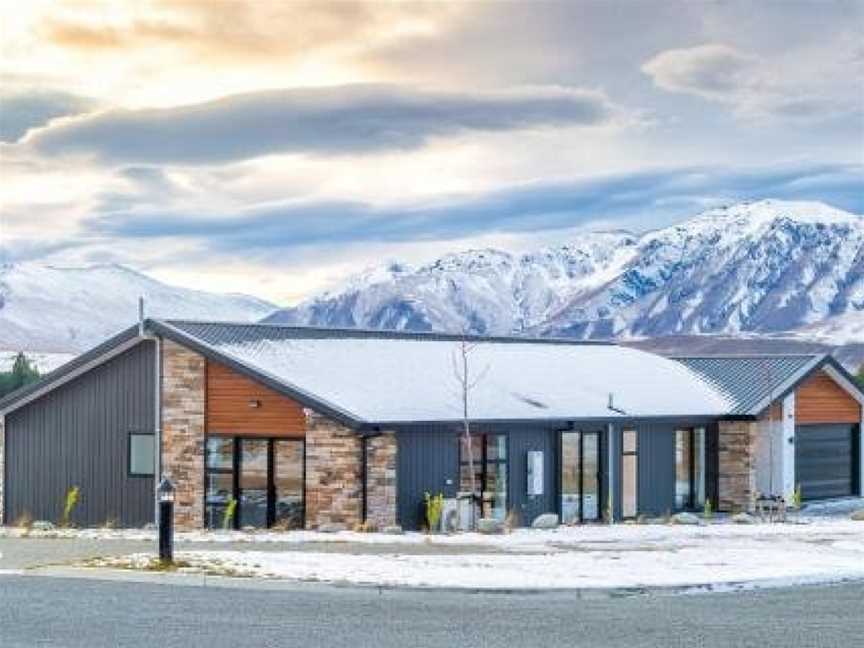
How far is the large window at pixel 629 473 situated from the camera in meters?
41.0

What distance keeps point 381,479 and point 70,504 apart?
848 centimetres

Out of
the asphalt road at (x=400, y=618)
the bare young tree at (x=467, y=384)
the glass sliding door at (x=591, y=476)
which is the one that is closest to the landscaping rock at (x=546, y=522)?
the bare young tree at (x=467, y=384)

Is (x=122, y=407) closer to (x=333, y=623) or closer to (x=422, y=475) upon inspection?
(x=422, y=475)

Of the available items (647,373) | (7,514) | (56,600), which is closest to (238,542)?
(56,600)

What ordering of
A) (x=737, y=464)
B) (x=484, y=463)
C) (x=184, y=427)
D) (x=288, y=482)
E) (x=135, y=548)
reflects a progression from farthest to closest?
(x=737, y=464) < (x=184, y=427) < (x=484, y=463) < (x=288, y=482) < (x=135, y=548)

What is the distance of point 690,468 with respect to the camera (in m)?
43.8

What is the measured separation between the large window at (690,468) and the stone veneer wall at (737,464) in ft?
1.89

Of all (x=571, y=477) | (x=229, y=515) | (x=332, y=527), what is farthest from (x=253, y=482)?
(x=571, y=477)

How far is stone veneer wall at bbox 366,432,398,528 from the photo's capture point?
3400cm

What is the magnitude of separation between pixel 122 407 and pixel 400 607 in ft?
66.9

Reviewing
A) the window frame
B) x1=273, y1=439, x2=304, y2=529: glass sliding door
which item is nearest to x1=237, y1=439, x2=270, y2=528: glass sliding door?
x1=273, y1=439, x2=304, y2=529: glass sliding door

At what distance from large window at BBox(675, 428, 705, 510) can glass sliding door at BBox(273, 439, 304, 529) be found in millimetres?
11961

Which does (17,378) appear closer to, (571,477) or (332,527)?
(571,477)

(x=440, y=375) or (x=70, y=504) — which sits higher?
(x=440, y=375)
